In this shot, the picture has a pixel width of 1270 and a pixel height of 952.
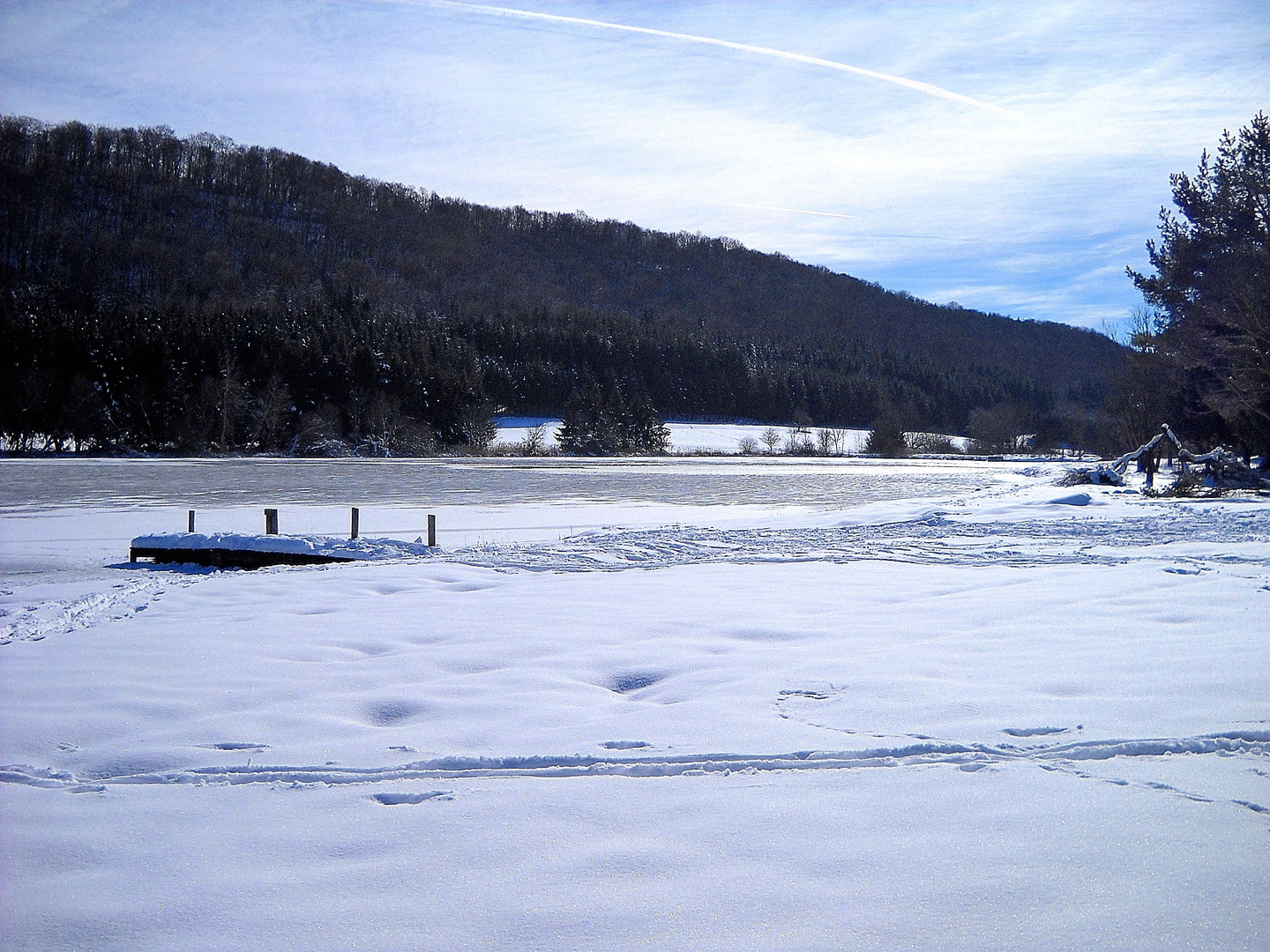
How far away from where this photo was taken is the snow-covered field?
9.80 feet

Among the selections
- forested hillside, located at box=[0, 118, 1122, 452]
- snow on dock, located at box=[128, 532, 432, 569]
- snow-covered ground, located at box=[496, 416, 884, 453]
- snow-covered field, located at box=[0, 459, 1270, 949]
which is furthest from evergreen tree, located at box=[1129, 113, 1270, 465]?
snow-covered ground, located at box=[496, 416, 884, 453]

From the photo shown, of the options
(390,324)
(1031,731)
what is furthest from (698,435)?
(1031,731)

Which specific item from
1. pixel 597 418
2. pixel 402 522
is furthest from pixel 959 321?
pixel 402 522

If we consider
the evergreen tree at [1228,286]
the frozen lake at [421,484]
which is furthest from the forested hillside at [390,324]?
the evergreen tree at [1228,286]

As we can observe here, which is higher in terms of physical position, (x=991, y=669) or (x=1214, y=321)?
(x=1214, y=321)

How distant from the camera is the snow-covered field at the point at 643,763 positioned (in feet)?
9.80

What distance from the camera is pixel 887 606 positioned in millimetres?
8680

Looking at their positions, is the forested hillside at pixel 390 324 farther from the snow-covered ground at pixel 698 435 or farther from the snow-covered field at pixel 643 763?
the snow-covered field at pixel 643 763

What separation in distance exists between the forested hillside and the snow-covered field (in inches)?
2515

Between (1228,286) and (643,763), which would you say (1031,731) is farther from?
(1228,286)

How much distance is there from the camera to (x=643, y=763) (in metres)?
4.36

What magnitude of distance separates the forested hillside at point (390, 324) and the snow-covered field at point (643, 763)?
6388 centimetres

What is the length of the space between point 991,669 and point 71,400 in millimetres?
71510

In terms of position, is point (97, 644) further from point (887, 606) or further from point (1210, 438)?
point (1210, 438)
